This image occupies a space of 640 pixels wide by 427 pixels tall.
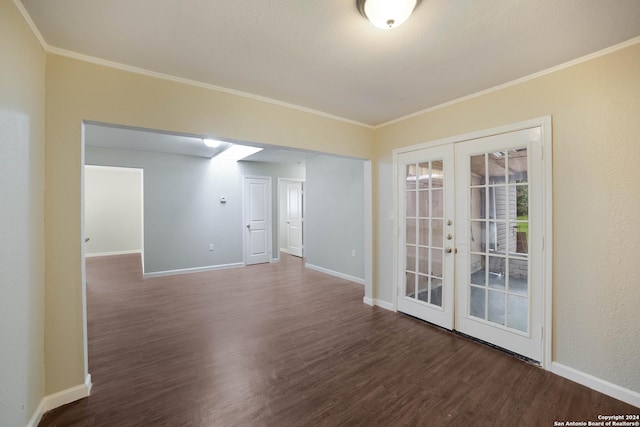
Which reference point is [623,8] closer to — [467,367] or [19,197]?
[467,367]

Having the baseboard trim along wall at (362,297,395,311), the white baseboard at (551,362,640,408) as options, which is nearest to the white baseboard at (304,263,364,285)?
the baseboard trim along wall at (362,297,395,311)

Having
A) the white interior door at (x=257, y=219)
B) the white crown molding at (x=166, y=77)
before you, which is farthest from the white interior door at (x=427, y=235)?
the white interior door at (x=257, y=219)

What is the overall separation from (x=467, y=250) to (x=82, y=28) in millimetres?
3750

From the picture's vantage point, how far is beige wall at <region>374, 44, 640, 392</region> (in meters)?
1.89

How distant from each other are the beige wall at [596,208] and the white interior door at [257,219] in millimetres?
5571

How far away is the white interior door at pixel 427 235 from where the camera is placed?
118 inches

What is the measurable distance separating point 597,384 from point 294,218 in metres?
6.98

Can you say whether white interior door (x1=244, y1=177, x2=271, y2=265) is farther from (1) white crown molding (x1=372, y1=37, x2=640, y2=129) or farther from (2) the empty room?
(1) white crown molding (x1=372, y1=37, x2=640, y2=129)

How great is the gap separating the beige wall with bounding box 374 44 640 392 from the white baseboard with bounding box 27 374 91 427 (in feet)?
12.7

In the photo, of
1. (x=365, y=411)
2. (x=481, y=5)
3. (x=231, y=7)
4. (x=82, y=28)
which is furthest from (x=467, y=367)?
(x=82, y=28)

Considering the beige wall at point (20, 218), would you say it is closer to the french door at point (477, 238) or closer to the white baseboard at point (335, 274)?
the french door at point (477, 238)

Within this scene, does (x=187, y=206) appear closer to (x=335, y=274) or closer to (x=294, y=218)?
(x=294, y=218)

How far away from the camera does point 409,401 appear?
1923mm

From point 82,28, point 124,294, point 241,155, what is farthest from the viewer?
point 241,155
